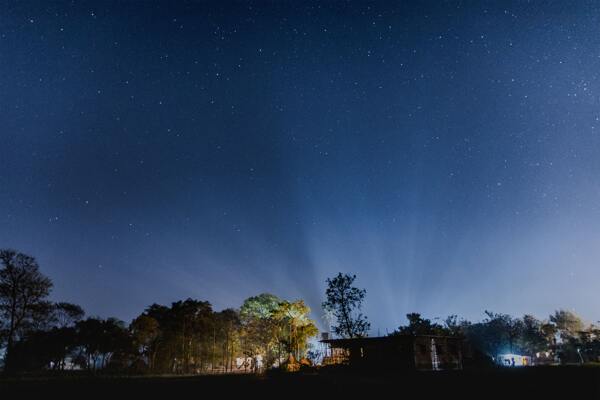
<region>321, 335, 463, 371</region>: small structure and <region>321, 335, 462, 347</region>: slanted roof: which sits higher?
<region>321, 335, 462, 347</region>: slanted roof

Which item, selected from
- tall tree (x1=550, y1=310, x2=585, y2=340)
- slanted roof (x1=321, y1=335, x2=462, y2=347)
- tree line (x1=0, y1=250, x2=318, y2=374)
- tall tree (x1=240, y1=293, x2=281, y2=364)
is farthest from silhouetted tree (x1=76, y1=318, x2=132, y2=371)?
tall tree (x1=550, y1=310, x2=585, y2=340)

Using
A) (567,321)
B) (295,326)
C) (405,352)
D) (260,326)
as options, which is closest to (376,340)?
(405,352)

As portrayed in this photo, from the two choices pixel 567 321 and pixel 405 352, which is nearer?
pixel 405 352

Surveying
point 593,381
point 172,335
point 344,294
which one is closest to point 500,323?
point 344,294

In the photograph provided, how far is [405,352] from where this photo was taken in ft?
137

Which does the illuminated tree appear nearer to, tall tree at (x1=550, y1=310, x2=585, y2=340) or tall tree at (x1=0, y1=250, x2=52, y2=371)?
tall tree at (x1=0, y1=250, x2=52, y2=371)

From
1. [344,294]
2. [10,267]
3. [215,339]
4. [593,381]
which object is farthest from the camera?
[215,339]

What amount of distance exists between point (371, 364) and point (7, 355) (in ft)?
135

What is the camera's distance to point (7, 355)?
46.1 m

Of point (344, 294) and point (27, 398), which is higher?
point (344, 294)

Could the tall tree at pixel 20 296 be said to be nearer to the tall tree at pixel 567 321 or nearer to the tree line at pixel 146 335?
the tree line at pixel 146 335

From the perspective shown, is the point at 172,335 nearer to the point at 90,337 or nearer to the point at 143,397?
the point at 90,337

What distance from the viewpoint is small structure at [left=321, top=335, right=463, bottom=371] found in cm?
4147

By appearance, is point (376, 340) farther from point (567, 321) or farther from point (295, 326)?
point (567, 321)
